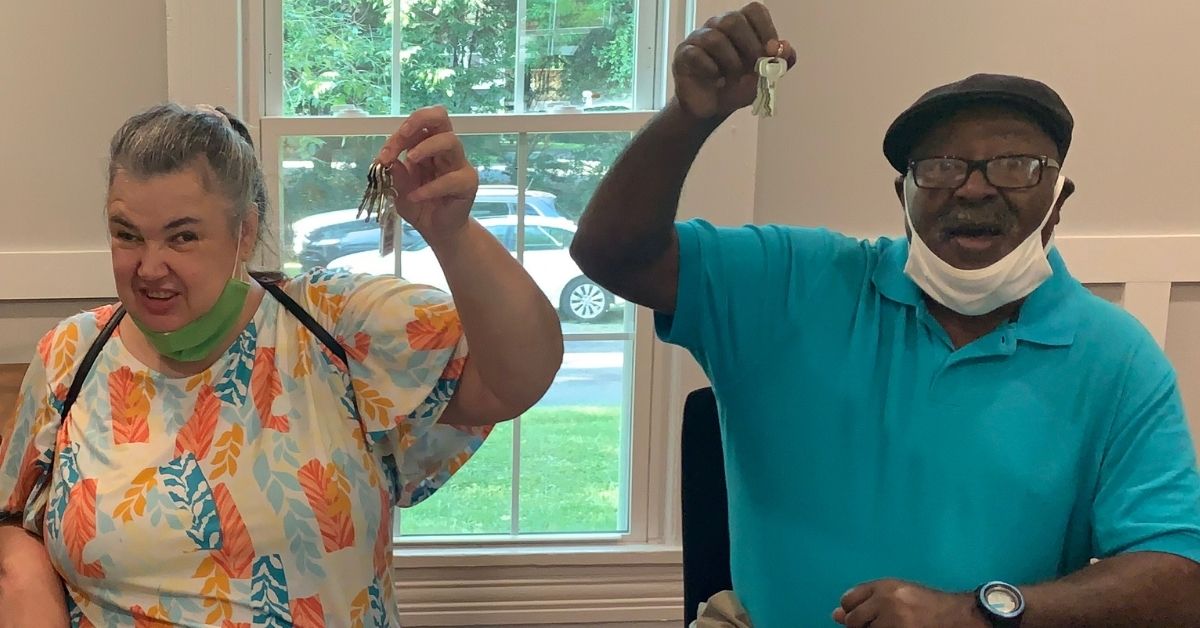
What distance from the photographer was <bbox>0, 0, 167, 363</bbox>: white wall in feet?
5.50

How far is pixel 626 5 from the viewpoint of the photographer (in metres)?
1.81

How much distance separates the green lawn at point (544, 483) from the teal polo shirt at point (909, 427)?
2.26 feet

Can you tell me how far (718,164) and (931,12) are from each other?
502mm

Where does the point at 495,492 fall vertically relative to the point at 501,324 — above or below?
below

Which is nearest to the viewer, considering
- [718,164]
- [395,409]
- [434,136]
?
[434,136]

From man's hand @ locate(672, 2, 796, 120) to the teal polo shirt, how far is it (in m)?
0.22

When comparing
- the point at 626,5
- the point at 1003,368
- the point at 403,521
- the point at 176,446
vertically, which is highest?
the point at 626,5

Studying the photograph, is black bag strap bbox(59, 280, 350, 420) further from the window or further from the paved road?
the paved road

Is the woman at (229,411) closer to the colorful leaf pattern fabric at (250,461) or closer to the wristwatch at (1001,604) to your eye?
the colorful leaf pattern fabric at (250,461)

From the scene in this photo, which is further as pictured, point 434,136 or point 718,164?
point 718,164

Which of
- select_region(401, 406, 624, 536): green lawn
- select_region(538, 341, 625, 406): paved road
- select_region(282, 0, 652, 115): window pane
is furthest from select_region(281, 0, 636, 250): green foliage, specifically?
select_region(401, 406, 624, 536): green lawn

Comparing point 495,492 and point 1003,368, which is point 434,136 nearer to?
point 1003,368

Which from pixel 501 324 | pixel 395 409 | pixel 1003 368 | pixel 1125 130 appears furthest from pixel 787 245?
pixel 1125 130

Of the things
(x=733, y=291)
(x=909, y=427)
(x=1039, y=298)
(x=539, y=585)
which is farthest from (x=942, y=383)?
(x=539, y=585)
